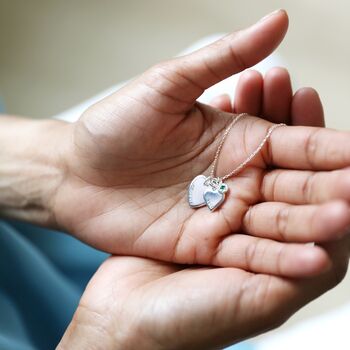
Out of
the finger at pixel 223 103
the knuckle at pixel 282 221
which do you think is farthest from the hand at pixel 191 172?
the finger at pixel 223 103

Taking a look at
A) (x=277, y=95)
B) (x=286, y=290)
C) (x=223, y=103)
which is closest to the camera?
(x=286, y=290)

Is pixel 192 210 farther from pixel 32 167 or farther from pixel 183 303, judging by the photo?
pixel 32 167

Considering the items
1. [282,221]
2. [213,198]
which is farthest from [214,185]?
[282,221]

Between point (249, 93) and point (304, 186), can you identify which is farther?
point (249, 93)

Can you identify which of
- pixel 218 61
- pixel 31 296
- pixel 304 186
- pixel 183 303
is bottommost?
pixel 31 296

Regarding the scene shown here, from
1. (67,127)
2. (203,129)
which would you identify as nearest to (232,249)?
(203,129)

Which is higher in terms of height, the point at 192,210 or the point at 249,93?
the point at 249,93

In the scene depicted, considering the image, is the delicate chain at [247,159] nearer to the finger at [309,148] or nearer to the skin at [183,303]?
the finger at [309,148]
